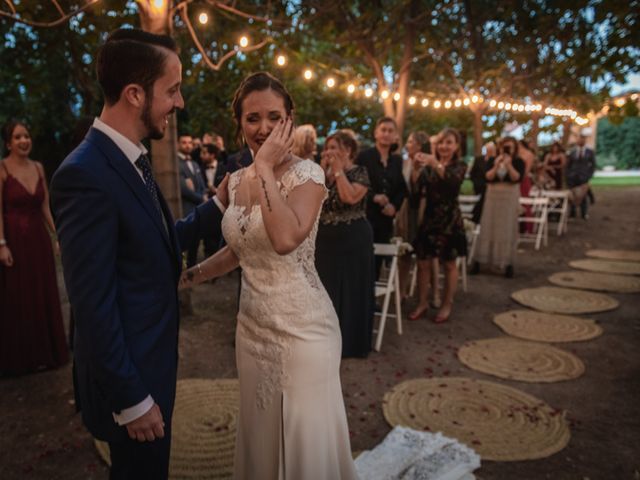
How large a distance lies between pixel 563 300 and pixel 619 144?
2141 inches

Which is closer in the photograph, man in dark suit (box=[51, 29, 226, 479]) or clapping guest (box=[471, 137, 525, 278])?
man in dark suit (box=[51, 29, 226, 479])

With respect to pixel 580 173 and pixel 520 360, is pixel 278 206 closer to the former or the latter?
pixel 520 360

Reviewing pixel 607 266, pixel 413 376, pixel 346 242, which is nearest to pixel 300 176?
pixel 346 242

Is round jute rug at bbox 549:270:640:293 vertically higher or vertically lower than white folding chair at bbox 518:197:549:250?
lower

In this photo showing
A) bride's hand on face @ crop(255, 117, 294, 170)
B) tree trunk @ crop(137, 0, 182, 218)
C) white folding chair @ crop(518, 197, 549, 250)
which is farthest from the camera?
white folding chair @ crop(518, 197, 549, 250)

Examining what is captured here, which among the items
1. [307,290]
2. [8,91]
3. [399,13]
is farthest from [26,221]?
[8,91]

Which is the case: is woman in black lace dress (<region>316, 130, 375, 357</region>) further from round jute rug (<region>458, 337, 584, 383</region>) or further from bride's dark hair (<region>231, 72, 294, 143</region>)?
bride's dark hair (<region>231, 72, 294, 143</region>)

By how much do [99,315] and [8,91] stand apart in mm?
17141

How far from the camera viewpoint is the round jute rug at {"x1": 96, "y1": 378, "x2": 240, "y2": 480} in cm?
326

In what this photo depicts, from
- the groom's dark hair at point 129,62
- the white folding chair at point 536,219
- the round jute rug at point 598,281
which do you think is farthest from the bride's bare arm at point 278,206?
the white folding chair at point 536,219

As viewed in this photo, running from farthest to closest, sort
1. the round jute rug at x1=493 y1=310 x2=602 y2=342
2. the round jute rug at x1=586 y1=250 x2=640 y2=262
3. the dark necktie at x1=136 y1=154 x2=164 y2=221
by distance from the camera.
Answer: the round jute rug at x1=586 y1=250 x2=640 y2=262, the round jute rug at x1=493 y1=310 x2=602 y2=342, the dark necktie at x1=136 y1=154 x2=164 y2=221

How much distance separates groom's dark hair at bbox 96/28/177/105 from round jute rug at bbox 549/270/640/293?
7.50 meters

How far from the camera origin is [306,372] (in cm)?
219

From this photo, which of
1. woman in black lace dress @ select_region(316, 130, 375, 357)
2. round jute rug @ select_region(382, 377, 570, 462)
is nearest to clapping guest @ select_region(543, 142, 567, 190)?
woman in black lace dress @ select_region(316, 130, 375, 357)
